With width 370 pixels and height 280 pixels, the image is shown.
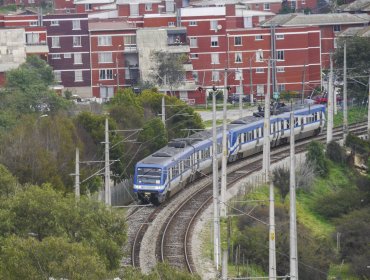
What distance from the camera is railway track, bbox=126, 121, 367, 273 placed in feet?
138

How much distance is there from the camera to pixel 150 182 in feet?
166

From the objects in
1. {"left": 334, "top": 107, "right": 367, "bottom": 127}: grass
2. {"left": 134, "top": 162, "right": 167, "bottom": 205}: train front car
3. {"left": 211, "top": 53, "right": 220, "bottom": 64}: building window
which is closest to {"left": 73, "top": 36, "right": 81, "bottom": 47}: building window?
{"left": 211, "top": 53, "right": 220, "bottom": 64}: building window

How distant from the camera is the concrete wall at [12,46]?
90438 millimetres

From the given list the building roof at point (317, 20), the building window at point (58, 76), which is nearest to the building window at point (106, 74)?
the building window at point (58, 76)

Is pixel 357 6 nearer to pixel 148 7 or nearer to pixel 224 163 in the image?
pixel 148 7

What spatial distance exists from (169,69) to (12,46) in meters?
9.60

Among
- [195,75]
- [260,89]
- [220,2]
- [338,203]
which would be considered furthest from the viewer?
[220,2]

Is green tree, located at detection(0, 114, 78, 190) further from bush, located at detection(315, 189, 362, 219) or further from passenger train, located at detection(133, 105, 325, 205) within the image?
bush, located at detection(315, 189, 362, 219)

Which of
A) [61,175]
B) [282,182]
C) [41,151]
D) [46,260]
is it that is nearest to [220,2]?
[282,182]

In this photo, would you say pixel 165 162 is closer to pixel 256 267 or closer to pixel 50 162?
pixel 50 162

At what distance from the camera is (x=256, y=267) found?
140 feet

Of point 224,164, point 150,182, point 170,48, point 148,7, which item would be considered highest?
point 148,7

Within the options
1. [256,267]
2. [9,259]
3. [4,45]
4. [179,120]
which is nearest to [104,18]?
[4,45]

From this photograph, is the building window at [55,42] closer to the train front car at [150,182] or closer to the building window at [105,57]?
the building window at [105,57]
